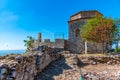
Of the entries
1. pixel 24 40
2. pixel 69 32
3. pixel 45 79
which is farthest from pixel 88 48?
pixel 45 79

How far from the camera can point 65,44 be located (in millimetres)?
43500

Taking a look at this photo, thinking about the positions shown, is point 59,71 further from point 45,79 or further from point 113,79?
point 113,79

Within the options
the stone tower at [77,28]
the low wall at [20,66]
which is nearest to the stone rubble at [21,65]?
the low wall at [20,66]

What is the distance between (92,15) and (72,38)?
5.68 meters

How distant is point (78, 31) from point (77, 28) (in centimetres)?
68

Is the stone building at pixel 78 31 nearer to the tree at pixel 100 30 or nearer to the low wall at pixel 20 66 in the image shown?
the tree at pixel 100 30

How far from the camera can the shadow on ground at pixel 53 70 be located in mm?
19281

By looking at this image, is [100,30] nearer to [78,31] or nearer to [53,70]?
[78,31]

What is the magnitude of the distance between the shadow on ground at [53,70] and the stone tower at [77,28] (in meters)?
17.7

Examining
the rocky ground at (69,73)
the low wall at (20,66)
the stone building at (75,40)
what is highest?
the stone building at (75,40)

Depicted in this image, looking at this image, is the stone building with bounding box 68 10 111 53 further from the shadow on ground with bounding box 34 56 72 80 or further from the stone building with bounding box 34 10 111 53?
the shadow on ground with bounding box 34 56 72 80

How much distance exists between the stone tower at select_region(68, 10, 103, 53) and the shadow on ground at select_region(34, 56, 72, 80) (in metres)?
17.7

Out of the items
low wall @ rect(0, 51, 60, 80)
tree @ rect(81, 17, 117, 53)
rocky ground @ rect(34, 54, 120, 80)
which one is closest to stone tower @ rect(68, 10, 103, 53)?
tree @ rect(81, 17, 117, 53)

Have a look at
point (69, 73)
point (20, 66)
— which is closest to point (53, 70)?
point (69, 73)
